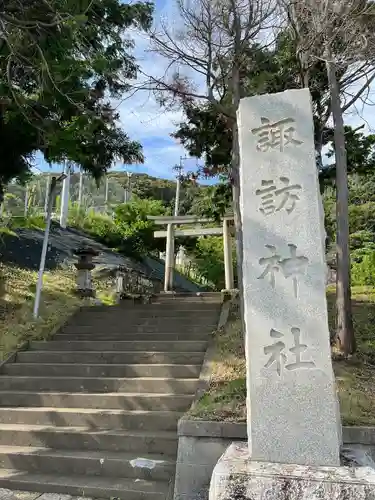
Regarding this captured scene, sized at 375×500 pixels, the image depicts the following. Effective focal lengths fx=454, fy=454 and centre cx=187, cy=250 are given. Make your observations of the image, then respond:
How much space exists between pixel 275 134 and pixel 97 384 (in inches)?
159

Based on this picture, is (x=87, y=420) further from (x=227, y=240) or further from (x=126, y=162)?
(x=227, y=240)

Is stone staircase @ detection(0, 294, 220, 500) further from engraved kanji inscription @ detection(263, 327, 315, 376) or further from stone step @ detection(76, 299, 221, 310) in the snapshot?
engraved kanji inscription @ detection(263, 327, 315, 376)

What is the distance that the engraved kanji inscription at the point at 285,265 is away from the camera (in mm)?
3340

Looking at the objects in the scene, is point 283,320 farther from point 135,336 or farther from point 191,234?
point 191,234

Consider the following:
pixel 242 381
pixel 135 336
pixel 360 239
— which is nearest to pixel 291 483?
pixel 242 381

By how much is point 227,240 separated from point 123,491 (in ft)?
31.6

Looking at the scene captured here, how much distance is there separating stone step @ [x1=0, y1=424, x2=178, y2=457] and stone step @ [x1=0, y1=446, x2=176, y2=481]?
80 mm

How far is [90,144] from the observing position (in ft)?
24.3

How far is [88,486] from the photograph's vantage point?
4262 millimetres

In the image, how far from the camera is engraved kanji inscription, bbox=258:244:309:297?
3.34 m

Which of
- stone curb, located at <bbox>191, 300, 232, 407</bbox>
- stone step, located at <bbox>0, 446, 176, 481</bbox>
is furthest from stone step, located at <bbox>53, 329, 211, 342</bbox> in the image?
stone step, located at <bbox>0, 446, 176, 481</bbox>

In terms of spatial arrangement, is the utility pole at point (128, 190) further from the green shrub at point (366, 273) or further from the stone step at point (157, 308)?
the stone step at point (157, 308)

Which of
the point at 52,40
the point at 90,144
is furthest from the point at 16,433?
the point at 52,40

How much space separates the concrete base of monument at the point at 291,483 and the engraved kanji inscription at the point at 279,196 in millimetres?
1806
